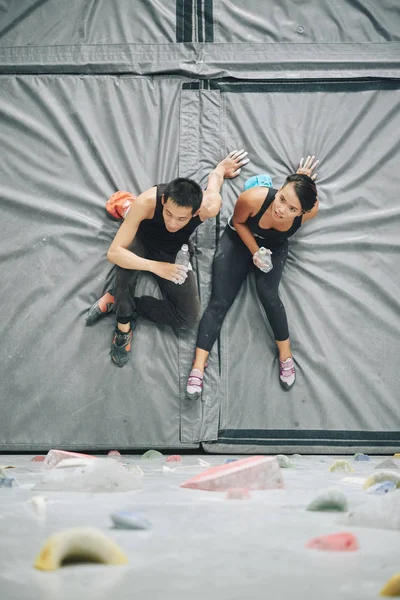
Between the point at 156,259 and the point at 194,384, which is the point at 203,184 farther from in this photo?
the point at 194,384

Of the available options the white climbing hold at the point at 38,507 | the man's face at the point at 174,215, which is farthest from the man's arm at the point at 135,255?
the white climbing hold at the point at 38,507

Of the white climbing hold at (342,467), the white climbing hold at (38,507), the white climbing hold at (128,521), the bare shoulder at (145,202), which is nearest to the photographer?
the white climbing hold at (128,521)

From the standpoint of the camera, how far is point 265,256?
3.59 meters

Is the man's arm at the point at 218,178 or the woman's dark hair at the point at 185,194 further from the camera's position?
the man's arm at the point at 218,178

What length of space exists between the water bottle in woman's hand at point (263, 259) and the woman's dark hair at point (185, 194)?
0.52 m

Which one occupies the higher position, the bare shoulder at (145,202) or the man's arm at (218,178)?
the man's arm at (218,178)

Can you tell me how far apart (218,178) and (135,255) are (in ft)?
2.03

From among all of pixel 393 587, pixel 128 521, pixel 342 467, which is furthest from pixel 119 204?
pixel 393 587

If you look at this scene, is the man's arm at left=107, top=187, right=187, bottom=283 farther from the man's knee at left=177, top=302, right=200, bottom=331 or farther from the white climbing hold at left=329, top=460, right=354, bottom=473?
the white climbing hold at left=329, top=460, right=354, bottom=473

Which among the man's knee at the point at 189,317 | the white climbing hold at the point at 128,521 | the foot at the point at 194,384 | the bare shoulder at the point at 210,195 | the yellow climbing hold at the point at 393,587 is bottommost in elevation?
the yellow climbing hold at the point at 393,587

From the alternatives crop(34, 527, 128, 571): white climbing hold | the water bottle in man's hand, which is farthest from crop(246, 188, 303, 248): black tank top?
crop(34, 527, 128, 571): white climbing hold

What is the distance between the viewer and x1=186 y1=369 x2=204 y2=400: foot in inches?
139

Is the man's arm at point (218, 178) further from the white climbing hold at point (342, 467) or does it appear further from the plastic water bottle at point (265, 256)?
the white climbing hold at point (342, 467)

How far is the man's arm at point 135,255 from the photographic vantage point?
11.2 ft
